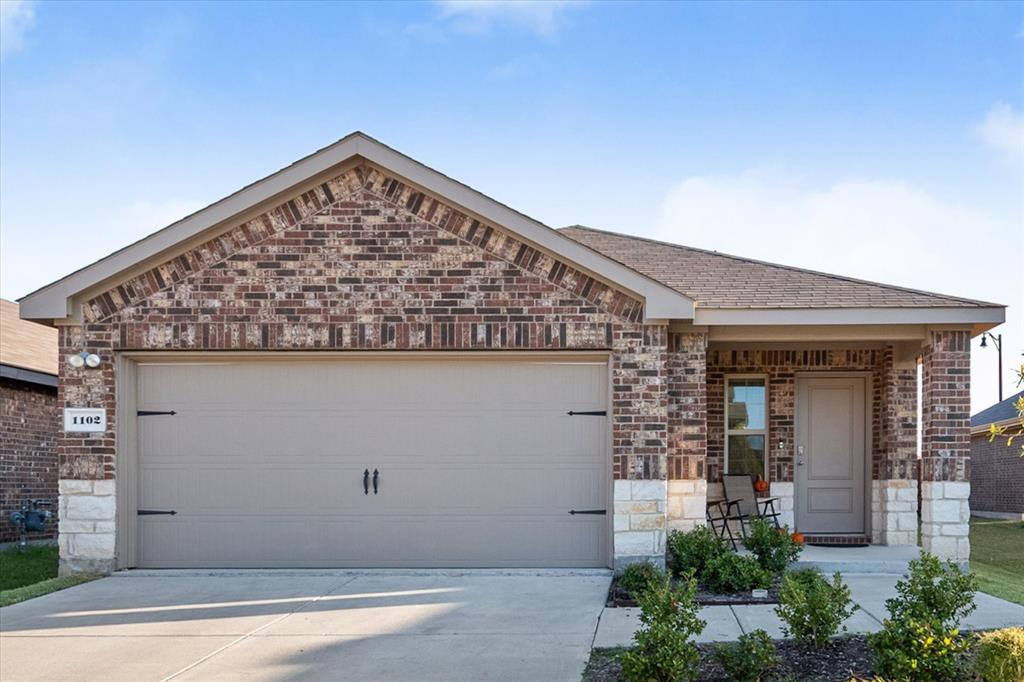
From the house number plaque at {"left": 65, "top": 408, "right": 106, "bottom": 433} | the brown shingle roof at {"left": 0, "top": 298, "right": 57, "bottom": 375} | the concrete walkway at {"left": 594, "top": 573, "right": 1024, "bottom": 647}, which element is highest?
the brown shingle roof at {"left": 0, "top": 298, "right": 57, "bottom": 375}

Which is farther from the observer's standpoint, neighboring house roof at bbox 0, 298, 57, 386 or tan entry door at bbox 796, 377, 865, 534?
neighboring house roof at bbox 0, 298, 57, 386

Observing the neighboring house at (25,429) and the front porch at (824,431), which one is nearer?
the front porch at (824,431)

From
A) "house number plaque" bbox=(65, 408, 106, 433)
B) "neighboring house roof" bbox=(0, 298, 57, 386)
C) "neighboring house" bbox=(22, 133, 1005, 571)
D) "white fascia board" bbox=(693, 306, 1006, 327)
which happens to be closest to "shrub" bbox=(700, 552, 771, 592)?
"neighboring house" bbox=(22, 133, 1005, 571)

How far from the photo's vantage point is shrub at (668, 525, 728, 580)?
32.1 ft

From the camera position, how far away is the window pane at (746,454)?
1319 centimetres

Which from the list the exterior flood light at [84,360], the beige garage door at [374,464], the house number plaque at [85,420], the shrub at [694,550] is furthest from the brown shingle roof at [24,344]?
the shrub at [694,550]

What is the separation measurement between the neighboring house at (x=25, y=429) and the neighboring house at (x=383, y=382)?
161 inches

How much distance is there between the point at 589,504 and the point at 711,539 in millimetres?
1373

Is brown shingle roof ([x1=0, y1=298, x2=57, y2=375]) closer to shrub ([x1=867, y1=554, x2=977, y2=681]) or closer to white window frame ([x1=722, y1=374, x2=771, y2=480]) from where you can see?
white window frame ([x1=722, y1=374, x2=771, y2=480])

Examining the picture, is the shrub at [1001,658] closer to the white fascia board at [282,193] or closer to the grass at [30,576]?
the white fascia board at [282,193]

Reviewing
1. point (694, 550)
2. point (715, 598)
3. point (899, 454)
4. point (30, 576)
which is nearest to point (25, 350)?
point (30, 576)

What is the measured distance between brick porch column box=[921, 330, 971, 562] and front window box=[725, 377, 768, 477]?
2.61 metres

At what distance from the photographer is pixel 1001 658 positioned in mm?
5719

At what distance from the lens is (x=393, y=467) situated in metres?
10.7
